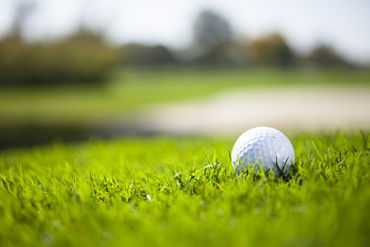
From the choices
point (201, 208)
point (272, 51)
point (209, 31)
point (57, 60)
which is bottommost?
point (201, 208)

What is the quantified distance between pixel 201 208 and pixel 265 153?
601 mm

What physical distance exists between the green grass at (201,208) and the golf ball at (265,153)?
0.24 ft

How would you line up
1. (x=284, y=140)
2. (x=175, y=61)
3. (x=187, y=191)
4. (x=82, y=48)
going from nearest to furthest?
1. (x=187, y=191)
2. (x=284, y=140)
3. (x=82, y=48)
4. (x=175, y=61)

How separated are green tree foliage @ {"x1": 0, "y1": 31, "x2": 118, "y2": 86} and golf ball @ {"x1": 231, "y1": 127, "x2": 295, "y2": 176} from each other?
604 inches

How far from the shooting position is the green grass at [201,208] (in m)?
1.14

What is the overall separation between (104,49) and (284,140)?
52.5 ft

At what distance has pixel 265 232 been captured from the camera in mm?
1140

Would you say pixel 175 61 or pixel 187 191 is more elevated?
pixel 175 61

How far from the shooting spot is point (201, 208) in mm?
1451

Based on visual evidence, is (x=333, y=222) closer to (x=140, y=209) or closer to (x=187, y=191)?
A: (x=187, y=191)

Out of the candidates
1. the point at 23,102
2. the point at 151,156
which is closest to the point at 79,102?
the point at 23,102

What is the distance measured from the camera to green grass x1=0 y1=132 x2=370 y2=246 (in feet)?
3.76

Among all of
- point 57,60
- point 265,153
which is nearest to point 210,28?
point 57,60

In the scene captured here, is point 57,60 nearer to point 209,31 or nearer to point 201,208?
point 201,208
